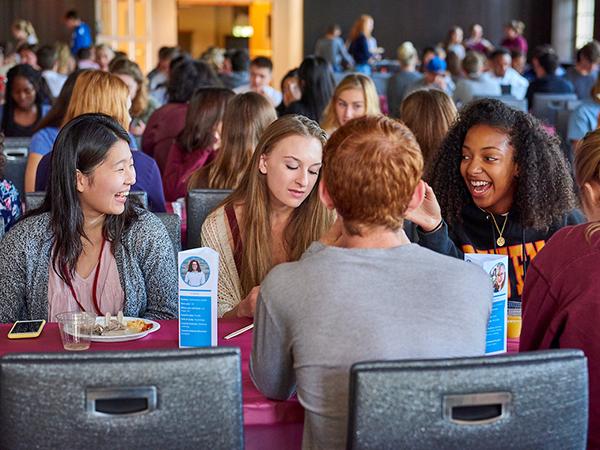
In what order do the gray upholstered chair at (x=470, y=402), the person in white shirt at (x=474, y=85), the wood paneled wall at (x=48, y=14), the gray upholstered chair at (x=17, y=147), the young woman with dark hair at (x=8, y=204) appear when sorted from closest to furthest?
1. the gray upholstered chair at (x=470, y=402)
2. the young woman with dark hair at (x=8, y=204)
3. the gray upholstered chair at (x=17, y=147)
4. the person in white shirt at (x=474, y=85)
5. the wood paneled wall at (x=48, y=14)

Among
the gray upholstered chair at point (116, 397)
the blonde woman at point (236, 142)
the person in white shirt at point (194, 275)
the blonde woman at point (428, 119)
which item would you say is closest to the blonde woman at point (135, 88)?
the blonde woman at point (236, 142)

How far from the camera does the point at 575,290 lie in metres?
2.12

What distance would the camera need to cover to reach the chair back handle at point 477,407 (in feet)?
5.29

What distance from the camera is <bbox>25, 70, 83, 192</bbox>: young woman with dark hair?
466 centimetres

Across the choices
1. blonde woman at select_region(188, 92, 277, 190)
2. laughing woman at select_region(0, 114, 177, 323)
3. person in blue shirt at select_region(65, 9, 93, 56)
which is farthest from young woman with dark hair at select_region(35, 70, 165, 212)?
person in blue shirt at select_region(65, 9, 93, 56)

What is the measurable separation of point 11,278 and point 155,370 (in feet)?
4.15

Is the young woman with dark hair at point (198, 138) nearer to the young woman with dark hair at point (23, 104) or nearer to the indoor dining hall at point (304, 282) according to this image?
the indoor dining hall at point (304, 282)

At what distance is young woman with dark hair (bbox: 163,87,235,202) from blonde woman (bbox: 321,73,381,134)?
722mm

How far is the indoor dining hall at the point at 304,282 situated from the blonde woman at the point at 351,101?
13 millimetres

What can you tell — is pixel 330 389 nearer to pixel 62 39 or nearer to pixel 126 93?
pixel 126 93

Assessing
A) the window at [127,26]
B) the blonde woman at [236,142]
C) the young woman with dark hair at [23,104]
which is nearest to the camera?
the blonde woman at [236,142]

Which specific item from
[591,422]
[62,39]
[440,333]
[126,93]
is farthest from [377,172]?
[62,39]

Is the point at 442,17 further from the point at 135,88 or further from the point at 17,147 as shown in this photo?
the point at 17,147

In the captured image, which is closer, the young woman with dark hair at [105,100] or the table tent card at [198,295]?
the table tent card at [198,295]
